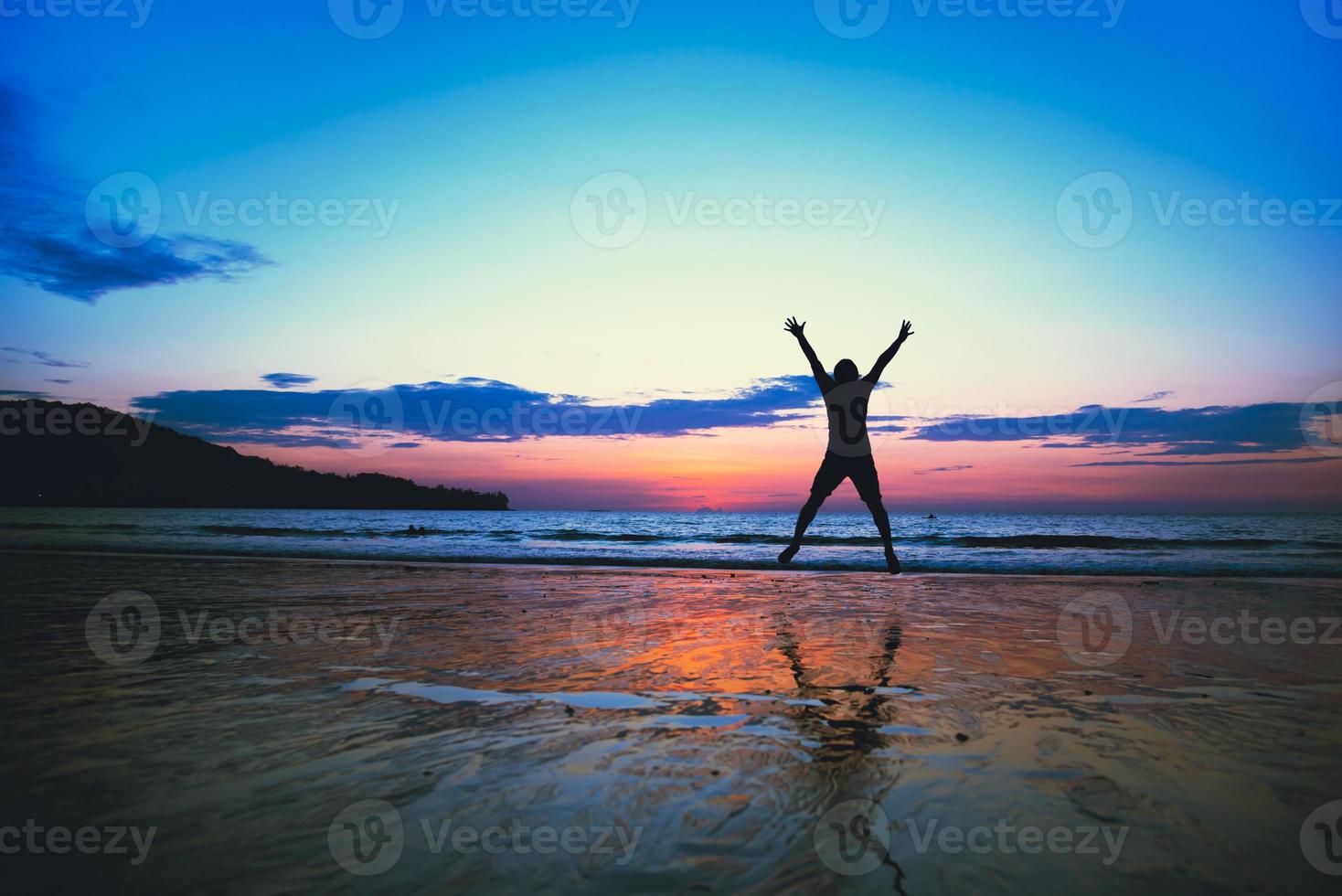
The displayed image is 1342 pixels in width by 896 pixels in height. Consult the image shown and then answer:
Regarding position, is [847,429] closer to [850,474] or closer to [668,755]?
[850,474]

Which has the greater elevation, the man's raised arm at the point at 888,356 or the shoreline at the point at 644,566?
the man's raised arm at the point at 888,356

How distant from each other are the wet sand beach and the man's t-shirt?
107 inches

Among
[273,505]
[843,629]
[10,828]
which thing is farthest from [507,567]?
[273,505]

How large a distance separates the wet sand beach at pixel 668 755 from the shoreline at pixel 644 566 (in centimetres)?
954

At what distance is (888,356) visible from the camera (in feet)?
30.5

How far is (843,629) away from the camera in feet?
27.6

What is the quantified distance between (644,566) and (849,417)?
12.2m

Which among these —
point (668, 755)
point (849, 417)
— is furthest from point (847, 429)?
point (668, 755)

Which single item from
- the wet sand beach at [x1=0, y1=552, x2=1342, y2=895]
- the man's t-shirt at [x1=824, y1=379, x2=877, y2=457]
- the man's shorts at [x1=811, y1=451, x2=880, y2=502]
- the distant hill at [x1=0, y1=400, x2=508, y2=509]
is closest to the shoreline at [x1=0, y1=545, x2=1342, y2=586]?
the man's shorts at [x1=811, y1=451, x2=880, y2=502]

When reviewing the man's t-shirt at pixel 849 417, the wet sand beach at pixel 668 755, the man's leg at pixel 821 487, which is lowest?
the wet sand beach at pixel 668 755

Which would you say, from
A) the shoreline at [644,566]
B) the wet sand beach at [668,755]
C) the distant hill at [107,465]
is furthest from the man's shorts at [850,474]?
the distant hill at [107,465]

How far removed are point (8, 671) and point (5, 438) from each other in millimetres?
123034

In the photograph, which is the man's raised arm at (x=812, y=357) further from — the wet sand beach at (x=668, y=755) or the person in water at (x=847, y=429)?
the wet sand beach at (x=668, y=755)

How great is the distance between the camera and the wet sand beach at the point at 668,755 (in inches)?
104
